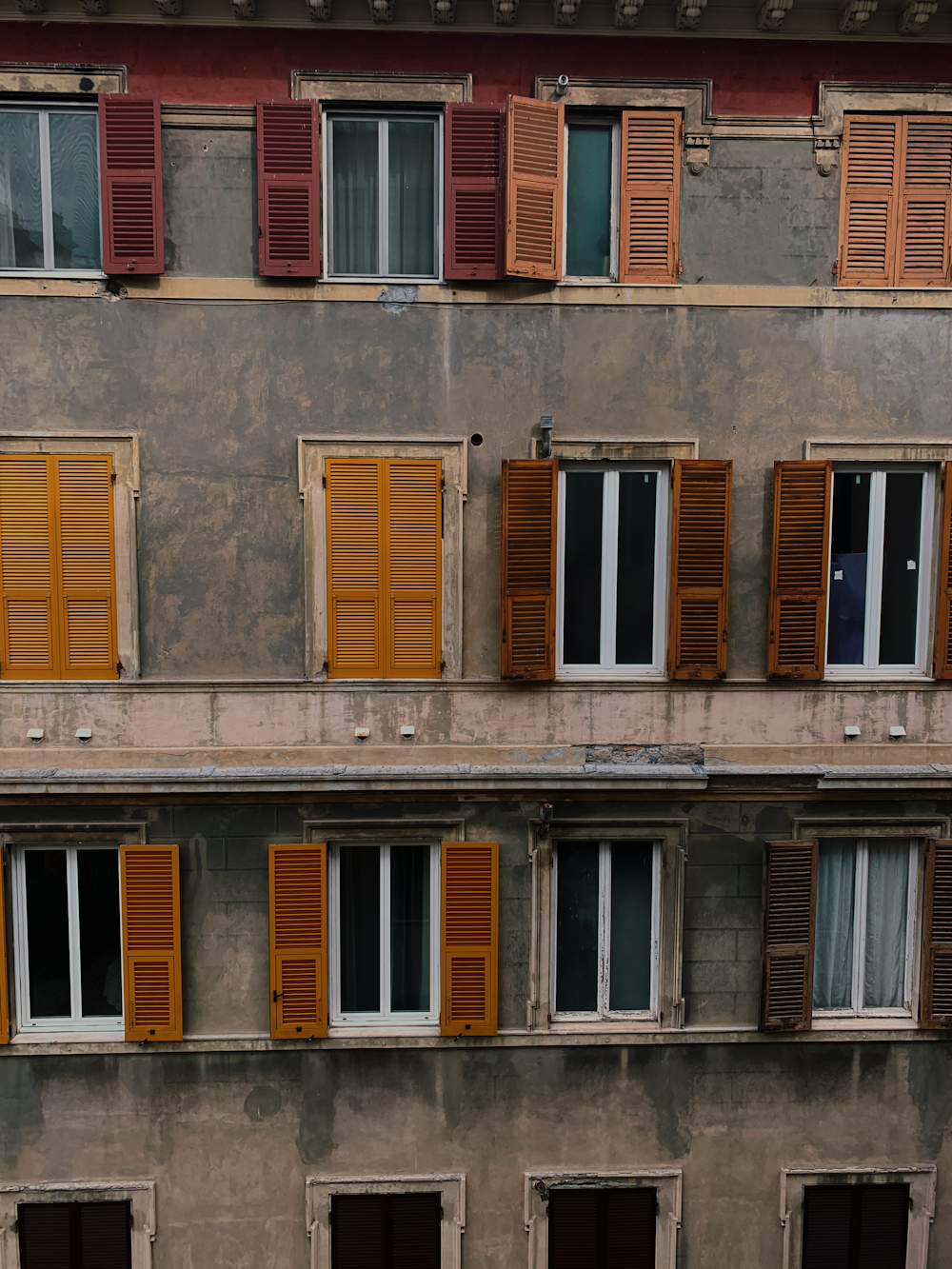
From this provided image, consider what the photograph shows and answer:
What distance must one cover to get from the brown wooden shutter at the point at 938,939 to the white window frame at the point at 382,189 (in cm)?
785

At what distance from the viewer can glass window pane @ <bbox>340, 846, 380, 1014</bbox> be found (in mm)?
8914

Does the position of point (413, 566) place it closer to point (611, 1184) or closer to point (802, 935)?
point (802, 935)

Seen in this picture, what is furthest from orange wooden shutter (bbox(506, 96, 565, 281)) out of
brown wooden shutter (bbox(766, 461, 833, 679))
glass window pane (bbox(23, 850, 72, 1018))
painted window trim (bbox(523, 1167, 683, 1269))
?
painted window trim (bbox(523, 1167, 683, 1269))

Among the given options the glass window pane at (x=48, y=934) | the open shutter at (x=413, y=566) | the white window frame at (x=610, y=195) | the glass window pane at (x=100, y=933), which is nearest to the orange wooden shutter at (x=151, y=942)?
the glass window pane at (x=100, y=933)

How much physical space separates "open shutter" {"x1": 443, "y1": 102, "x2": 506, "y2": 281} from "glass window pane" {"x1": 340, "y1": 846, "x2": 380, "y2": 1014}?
19.6ft

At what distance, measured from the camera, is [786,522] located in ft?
27.9

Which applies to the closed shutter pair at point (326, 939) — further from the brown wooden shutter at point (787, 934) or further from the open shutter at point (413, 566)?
the brown wooden shutter at point (787, 934)

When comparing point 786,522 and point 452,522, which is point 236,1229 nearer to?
point 452,522

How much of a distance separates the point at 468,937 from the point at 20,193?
28.2 ft

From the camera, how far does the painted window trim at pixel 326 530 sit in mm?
8375

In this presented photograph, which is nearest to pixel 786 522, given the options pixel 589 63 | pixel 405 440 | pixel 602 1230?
pixel 405 440

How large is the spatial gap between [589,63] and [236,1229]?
484 inches

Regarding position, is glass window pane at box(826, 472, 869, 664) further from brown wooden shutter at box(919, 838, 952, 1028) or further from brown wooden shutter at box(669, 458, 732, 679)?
brown wooden shutter at box(919, 838, 952, 1028)

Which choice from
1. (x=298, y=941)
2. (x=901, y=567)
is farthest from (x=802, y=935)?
(x=298, y=941)
